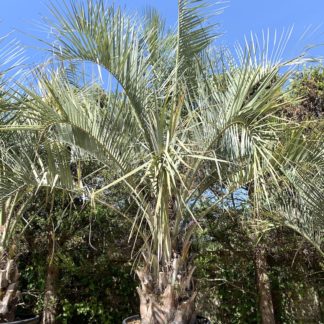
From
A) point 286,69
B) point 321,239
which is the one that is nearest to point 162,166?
point 286,69

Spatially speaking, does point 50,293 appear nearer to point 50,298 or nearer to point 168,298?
point 50,298

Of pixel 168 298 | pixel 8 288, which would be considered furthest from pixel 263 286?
pixel 8 288

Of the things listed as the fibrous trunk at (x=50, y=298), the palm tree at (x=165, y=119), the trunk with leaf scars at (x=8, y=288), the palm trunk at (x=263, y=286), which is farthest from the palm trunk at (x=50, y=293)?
the palm trunk at (x=263, y=286)

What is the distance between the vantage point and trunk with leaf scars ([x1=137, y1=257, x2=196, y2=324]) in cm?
372

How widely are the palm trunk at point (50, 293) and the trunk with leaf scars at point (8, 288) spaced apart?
2.71 ft

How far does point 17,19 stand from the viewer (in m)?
3.20

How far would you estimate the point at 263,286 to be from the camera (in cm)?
573

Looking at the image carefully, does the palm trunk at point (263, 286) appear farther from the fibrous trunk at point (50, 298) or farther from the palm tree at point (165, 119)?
the fibrous trunk at point (50, 298)

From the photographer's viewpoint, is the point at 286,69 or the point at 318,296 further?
the point at 318,296

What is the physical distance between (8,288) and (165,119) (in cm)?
294

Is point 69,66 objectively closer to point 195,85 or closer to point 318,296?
point 195,85

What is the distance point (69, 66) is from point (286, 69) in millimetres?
1940

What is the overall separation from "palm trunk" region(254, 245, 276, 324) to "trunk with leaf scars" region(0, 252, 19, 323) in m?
3.23

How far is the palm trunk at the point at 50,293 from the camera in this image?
572 cm
